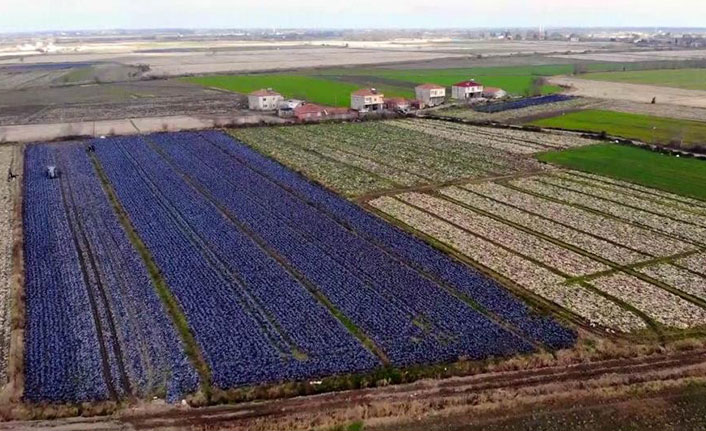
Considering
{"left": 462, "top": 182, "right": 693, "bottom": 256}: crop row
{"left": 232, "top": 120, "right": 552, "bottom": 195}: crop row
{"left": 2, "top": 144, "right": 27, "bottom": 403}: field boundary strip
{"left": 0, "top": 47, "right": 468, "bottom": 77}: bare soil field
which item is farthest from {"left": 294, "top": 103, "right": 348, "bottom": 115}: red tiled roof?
{"left": 0, "top": 47, "right": 468, "bottom": 77}: bare soil field

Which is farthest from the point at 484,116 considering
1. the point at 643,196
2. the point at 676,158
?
the point at 643,196

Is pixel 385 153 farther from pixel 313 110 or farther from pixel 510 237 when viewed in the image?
pixel 510 237

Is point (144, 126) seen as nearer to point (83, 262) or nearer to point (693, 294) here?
point (83, 262)

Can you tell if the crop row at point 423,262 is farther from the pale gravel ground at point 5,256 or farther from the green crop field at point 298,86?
the green crop field at point 298,86

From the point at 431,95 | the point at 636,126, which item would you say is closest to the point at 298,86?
the point at 431,95

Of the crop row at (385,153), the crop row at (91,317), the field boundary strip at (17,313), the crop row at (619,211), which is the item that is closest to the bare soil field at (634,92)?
the crop row at (385,153)
